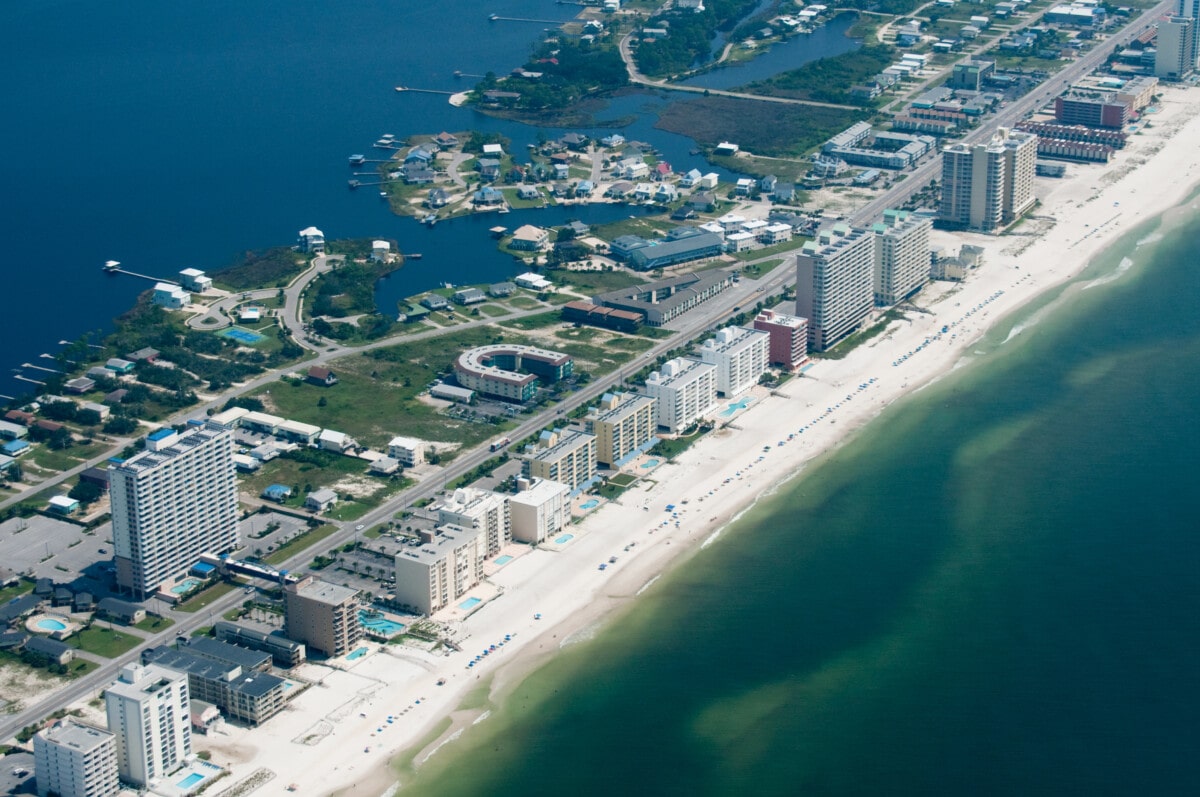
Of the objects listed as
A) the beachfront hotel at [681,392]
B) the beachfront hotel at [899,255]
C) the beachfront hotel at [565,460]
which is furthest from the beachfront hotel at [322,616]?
the beachfront hotel at [899,255]

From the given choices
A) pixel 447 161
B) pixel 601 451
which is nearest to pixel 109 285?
pixel 447 161

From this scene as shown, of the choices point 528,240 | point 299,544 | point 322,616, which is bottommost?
point 299,544

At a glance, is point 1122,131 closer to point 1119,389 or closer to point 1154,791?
point 1119,389

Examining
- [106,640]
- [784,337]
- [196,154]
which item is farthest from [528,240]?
[106,640]

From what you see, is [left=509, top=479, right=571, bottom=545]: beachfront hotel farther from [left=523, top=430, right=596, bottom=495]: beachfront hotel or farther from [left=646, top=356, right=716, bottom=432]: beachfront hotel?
[left=646, top=356, right=716, bottom=432]: beachfront hotel

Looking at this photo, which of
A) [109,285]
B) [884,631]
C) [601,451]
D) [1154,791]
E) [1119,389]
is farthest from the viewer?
[109,285]

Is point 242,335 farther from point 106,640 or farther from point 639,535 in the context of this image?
point 106,640

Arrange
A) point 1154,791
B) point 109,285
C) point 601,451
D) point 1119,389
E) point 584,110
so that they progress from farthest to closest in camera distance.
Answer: point 584,110 < point 109,285 < point 1119,389 < point 601,451 < point 1154,791

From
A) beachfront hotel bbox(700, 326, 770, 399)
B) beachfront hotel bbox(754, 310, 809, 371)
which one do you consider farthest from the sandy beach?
beachfront hotel bbox(754, 310, 809, 371)
